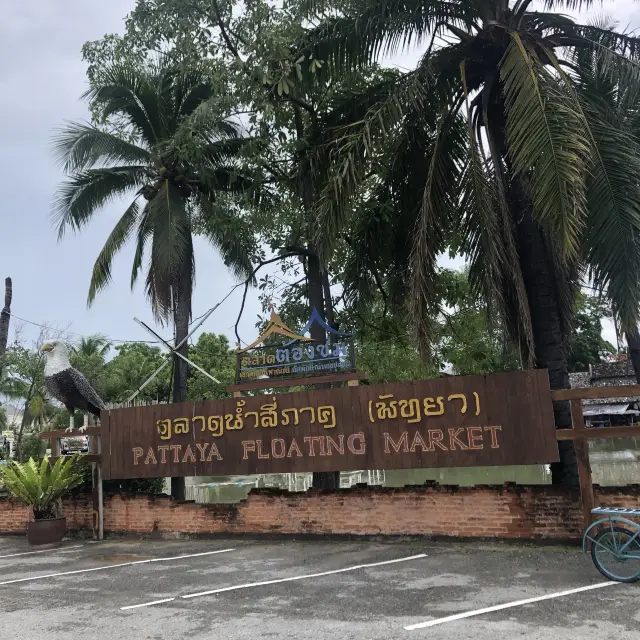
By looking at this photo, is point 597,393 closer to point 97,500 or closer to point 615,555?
point 615,555

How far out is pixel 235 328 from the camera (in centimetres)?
1449

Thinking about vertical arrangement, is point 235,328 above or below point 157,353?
below

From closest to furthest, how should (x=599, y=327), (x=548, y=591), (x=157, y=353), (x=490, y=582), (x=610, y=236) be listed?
1. (x=548, y=591)
2. (x=490, y=582)
3. (x=610, y=236)
4. (x=157, y=353)
5. (x=599, y=327)

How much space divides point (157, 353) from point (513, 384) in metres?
34.1

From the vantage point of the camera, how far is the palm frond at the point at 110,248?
626 inches

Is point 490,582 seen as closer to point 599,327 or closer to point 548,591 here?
point 548,591

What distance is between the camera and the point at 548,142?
25.7 feet

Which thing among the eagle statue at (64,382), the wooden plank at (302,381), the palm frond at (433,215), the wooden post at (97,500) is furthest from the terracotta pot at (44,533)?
the palm frond at (433,215)

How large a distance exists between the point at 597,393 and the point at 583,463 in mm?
940

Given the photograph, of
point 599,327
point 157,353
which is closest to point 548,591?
point 157,353

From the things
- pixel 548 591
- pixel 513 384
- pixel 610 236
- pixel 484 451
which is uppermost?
pixel 610 236

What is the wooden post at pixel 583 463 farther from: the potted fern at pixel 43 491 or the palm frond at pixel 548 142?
the potted fern at pixel 43 491

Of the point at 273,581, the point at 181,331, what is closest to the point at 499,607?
the point at 273,581

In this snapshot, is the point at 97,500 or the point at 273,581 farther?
the point at 97,500
